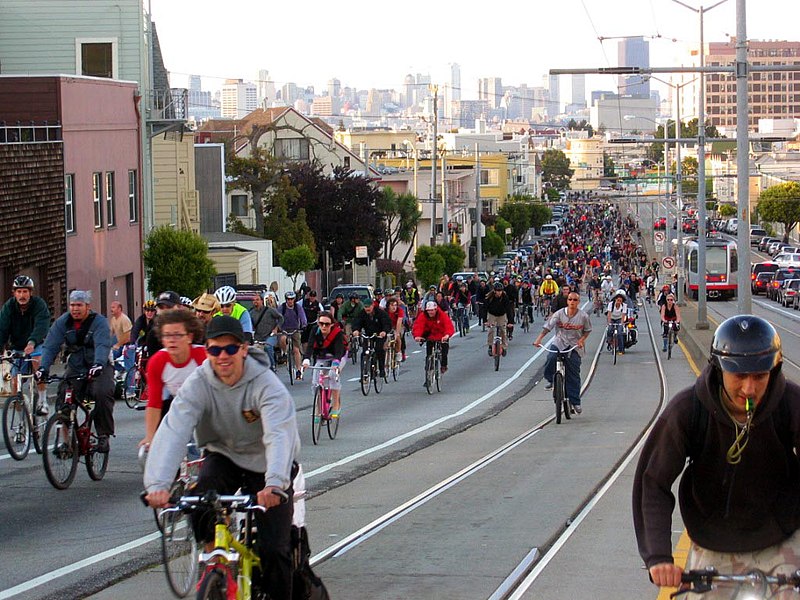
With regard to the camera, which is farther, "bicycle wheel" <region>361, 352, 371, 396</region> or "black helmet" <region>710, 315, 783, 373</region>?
"bicycle wheel" <region>361, 352, 371, 396</region>

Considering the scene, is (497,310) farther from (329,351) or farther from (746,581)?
(746,581)

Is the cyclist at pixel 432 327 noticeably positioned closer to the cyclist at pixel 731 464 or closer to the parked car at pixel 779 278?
the cyclist at pixel 731 464

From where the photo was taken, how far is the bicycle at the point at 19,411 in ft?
45.3

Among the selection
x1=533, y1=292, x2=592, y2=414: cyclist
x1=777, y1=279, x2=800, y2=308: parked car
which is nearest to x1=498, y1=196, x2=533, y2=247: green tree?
x1=777, y1=279, x2=800, y2=308: parked car

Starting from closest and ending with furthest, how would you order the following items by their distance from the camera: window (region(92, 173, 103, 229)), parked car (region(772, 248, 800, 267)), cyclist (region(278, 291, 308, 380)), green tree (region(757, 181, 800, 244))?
cyclist (region(278, 291, 308, 380)) → window (region(92, 173, 103, 229)) → parked car (region(772, 248, 800, 267)) → green tree (region(757, 181, 800, 244))

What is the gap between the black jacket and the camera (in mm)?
4816

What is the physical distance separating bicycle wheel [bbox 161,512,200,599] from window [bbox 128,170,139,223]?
3089 cm

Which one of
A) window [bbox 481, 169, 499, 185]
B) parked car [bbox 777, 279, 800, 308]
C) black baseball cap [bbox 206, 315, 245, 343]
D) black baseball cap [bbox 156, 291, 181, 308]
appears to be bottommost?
parked car [bbox 777, 279, 800, 308]

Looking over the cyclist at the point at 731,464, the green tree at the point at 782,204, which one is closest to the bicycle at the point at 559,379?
the cyclist at the point at 731,464

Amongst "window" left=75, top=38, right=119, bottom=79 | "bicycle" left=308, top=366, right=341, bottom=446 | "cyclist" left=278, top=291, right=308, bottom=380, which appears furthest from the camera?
"window" left=75, top=38, right=119, bottom=79

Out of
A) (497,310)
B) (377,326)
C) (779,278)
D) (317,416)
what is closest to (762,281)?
(779,278)

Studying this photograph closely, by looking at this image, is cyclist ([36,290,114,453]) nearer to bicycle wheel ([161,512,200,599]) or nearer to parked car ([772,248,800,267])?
bicycle wheel ([161,512,200,599])

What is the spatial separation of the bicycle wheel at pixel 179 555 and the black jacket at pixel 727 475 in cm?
365

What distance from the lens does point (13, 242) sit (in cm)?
2931
